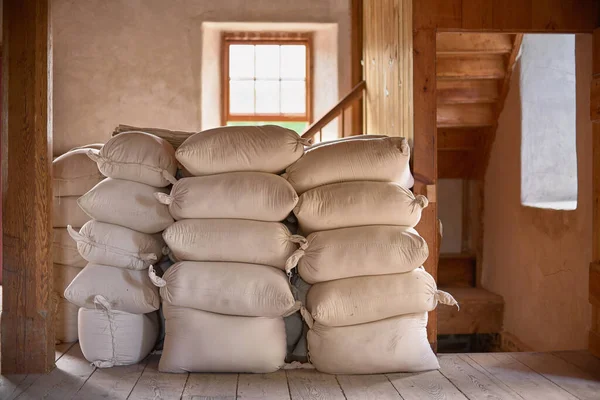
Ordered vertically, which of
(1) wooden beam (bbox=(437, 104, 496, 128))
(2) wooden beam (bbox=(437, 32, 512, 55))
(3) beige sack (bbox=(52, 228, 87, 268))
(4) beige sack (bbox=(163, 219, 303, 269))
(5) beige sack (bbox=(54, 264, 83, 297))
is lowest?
(5) beige sack (bbox=(54, 264, 83, 297))

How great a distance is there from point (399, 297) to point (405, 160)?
63 centimetres

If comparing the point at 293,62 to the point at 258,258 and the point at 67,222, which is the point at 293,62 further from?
the point at 258,258

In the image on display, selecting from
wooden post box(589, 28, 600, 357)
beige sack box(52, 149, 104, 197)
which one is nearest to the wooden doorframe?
wooden post box(589, 28, 600, 357)

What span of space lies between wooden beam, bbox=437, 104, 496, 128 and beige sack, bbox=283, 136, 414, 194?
8.66 feet

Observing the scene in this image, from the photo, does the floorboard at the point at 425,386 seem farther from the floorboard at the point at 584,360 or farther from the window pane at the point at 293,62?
the window pane at the point at 293,62

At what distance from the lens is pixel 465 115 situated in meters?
5.80

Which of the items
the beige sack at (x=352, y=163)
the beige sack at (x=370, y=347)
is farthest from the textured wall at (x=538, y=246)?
the beige sack at (x=370, y=347)

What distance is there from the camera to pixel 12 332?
10.1 ft

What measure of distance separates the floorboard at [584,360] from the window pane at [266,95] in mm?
3648

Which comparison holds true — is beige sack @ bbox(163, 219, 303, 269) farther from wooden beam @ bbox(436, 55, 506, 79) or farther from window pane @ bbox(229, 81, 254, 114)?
window pane @ bbox(229, 81, 254, 114)

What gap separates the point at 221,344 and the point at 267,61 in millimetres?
3846

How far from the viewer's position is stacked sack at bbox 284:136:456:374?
3.11 metres

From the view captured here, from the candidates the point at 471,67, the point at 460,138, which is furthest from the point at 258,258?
the point at 460,138

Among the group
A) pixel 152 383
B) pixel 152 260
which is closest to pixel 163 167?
pixel 152 260
